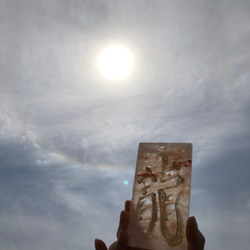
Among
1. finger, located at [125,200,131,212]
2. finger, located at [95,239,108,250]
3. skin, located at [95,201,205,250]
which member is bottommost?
finger, located at [95,239,108,250]

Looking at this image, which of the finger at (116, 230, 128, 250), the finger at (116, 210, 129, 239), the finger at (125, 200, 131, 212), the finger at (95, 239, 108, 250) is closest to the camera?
the finger at (116, 230, 128, 250)

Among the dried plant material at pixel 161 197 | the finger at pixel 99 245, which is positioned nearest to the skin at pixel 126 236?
the finger at pixel 99 245

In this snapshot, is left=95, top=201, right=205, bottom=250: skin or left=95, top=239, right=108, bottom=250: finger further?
left=95, top=239, right=108, bottom=250: finger

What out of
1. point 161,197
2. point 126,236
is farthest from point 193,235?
point 126,236

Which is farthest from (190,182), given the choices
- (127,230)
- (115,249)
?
(115,249)

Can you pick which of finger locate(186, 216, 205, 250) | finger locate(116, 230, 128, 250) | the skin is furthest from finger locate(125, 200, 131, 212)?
finger locate(186, 216, 205, 250)

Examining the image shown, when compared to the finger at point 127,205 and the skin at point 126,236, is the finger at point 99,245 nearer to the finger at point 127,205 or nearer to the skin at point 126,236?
the skin at point 126,236

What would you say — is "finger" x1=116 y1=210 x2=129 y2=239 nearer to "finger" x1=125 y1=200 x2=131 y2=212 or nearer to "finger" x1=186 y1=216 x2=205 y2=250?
"finger" x1=125 y1=200 x2=131 y2=212
